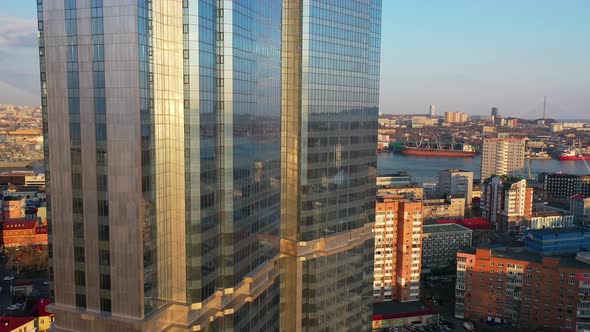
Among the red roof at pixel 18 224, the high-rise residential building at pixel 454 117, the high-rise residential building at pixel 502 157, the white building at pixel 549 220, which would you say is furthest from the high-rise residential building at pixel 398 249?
the high-rise residential building at pixel 454 117

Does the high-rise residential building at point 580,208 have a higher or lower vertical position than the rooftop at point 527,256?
lower

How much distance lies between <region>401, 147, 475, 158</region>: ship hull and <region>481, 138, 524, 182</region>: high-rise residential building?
19.7m

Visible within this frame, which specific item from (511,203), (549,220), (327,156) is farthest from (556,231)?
(327,156)

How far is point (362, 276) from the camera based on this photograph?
A: 1251cm

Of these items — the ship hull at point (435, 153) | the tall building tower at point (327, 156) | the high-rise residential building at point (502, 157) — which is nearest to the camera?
the tall building tower at point (327, 156)

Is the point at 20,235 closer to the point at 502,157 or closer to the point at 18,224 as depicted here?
the point at 18,224

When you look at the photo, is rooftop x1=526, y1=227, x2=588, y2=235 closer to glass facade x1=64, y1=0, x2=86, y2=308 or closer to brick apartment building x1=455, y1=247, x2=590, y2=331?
brick apartment building x1=455, y1=247, x2=590, y2=331

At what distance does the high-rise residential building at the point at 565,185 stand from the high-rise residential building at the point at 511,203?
12575 millimetres

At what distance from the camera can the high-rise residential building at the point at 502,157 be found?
47.8 meters

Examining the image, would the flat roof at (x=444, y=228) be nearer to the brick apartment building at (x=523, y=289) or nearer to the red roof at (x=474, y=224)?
the red roof at (x=474, y=224)

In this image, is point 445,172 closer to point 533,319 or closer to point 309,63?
point 533,319

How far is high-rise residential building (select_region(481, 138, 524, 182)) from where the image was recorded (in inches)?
1881

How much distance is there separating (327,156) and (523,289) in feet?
34.3

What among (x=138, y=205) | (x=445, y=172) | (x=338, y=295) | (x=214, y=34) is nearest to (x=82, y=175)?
(x=138, y=205)
